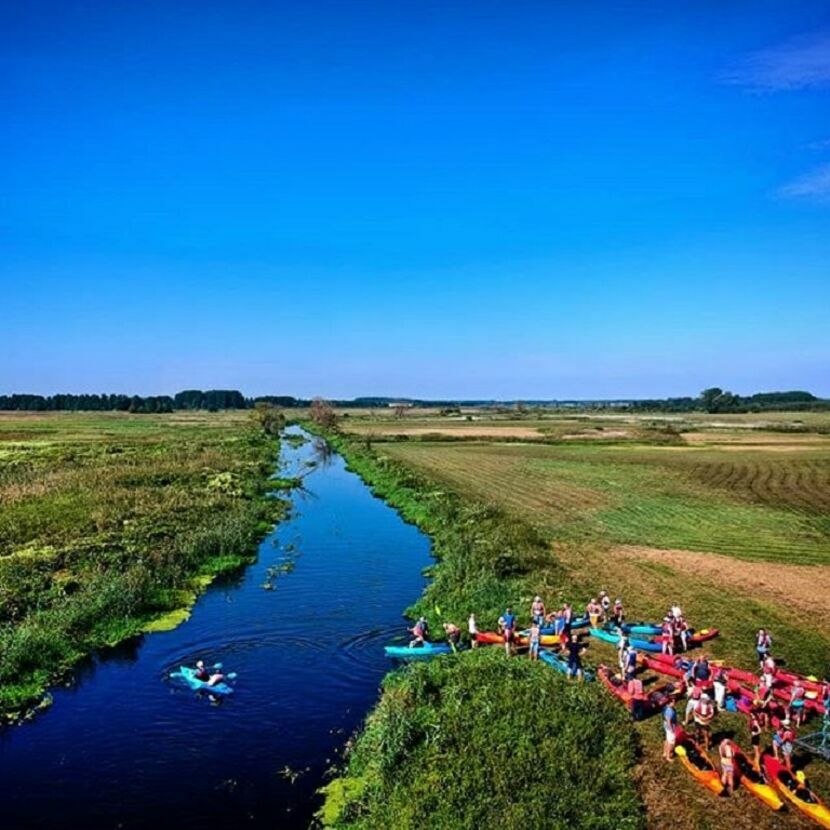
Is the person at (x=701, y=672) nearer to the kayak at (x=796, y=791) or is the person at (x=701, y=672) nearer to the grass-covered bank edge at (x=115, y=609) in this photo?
the kayak at (x=796, y=791)

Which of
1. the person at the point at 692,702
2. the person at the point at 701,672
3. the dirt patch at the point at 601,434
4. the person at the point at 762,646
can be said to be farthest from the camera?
the dirt patch at the point at 601,434

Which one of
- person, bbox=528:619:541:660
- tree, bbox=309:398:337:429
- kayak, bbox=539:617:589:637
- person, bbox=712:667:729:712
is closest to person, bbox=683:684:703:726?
person, bbox=712:667:729:712

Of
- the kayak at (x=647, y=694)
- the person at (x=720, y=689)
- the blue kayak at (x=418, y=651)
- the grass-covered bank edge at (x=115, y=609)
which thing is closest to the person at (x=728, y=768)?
the kayak at (x=647, y=694)

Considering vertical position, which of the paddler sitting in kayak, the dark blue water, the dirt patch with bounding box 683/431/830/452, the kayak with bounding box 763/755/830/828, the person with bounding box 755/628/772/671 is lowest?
the dark blue water

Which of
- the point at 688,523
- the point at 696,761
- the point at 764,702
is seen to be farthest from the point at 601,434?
the point at 696,761

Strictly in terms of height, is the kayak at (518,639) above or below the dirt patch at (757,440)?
below

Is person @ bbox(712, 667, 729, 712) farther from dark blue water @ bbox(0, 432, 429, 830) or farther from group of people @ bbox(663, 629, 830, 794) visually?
dark blue water @ bbox(0, 432, 429, 830)

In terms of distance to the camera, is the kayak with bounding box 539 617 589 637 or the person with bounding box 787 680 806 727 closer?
the person with bounding box 787 680 806 727
